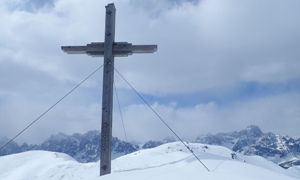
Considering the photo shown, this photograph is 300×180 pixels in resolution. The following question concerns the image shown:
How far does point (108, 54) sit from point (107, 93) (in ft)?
2.87

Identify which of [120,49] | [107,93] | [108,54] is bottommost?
[107,93]

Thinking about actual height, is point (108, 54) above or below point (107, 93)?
above

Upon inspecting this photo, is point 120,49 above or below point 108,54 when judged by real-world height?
above

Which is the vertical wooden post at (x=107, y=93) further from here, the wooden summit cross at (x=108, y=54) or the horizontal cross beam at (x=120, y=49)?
the horizontal cross beam at (x=120, y=49)

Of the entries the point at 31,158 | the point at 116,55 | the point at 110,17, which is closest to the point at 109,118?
the point at 116,55

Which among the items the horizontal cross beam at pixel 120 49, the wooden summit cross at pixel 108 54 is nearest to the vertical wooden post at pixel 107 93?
the wooden summit cross at pixel 108 54

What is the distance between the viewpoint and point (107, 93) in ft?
33.5

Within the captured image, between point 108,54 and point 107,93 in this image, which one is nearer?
point 107,93

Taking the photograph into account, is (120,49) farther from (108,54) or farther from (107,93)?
(107,93)

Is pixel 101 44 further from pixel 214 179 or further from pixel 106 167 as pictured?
pixel 214 179

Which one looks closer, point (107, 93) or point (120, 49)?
point (107, 93)

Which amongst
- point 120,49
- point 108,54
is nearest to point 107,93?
point 108,54

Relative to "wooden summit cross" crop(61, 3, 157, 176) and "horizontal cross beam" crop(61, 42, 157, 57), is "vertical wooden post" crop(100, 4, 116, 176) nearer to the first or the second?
"wooden summit cross" crop(61, 3, 157, 176)

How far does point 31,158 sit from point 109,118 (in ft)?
79.0
